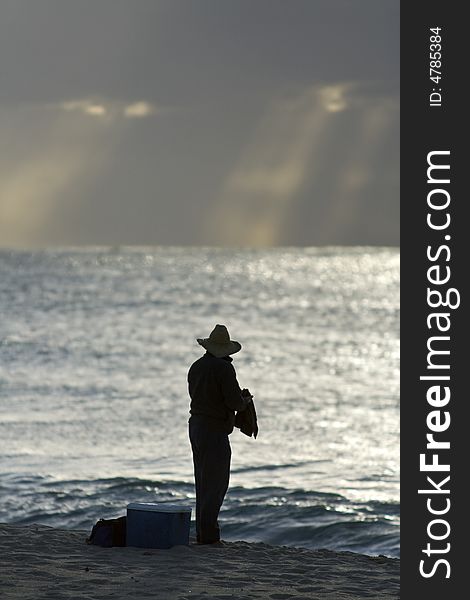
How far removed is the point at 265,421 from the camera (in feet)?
77.4

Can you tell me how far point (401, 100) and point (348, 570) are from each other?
3887mm

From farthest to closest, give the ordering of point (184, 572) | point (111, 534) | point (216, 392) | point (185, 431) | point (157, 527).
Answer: point (185, 431), point (216, 392), point (111, 534), point (157, 527), point (184, 572)

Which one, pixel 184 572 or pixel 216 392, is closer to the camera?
pixel 184 572

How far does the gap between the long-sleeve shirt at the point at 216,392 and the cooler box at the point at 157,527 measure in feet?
2.58

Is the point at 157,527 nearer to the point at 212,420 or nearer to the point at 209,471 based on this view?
the point at 209,471

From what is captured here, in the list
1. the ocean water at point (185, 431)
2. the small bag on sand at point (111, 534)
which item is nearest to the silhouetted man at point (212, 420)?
the small bag on sand at point (111, 534)

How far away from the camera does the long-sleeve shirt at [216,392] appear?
32.4 feet

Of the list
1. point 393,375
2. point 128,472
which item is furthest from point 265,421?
point 393,375

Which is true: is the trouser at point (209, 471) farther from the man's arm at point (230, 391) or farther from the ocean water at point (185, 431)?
the ocean water at point (185, 431)

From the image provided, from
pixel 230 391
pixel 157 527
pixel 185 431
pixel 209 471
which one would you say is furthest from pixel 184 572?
pixel 185 431

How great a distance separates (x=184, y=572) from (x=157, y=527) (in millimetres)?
860

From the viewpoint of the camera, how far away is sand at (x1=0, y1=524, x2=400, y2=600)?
8258 mm

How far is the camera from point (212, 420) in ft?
32.8

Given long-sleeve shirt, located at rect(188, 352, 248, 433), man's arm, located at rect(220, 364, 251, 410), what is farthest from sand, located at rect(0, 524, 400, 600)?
man's arm, located at rect(220, 364, 251, 410)
